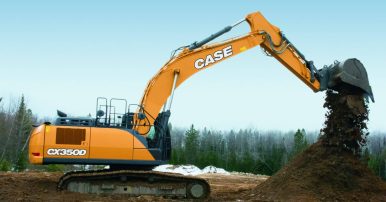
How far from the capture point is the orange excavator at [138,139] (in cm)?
1170

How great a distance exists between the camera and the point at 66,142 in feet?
38.5

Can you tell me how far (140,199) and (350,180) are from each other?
19.3ft

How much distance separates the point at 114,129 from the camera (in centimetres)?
1194

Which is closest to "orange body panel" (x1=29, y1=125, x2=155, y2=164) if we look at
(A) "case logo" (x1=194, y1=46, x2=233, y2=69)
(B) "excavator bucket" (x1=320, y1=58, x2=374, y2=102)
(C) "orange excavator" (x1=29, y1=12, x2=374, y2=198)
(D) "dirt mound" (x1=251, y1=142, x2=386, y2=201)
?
(C) "orange excavator" (x1=29, y1=12, x2=374, y2=198)

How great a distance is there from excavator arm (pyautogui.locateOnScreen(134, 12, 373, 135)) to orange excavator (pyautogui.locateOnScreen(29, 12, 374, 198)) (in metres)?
0.03

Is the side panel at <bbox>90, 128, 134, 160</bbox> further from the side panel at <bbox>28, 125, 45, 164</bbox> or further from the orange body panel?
the side panel at <bbox>28, 125, 45, 164</bbox>

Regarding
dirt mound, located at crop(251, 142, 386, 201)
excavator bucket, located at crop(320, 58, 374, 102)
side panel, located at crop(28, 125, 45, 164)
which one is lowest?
dirt mound, located at crop(251, 142, 386, 201)

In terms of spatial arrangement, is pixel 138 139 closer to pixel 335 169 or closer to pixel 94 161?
pixel 94 161

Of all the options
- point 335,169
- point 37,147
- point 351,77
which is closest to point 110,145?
point 37,147

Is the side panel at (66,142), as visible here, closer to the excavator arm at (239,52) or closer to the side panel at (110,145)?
the side panel at (110,145)

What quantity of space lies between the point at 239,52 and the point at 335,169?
427 centimetres

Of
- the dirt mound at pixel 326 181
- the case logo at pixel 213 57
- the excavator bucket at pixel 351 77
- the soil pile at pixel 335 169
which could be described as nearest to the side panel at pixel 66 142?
the case logo at pixel 213 57

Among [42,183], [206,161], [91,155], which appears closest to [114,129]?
[91,155]

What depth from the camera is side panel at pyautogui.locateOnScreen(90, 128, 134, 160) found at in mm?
11727
